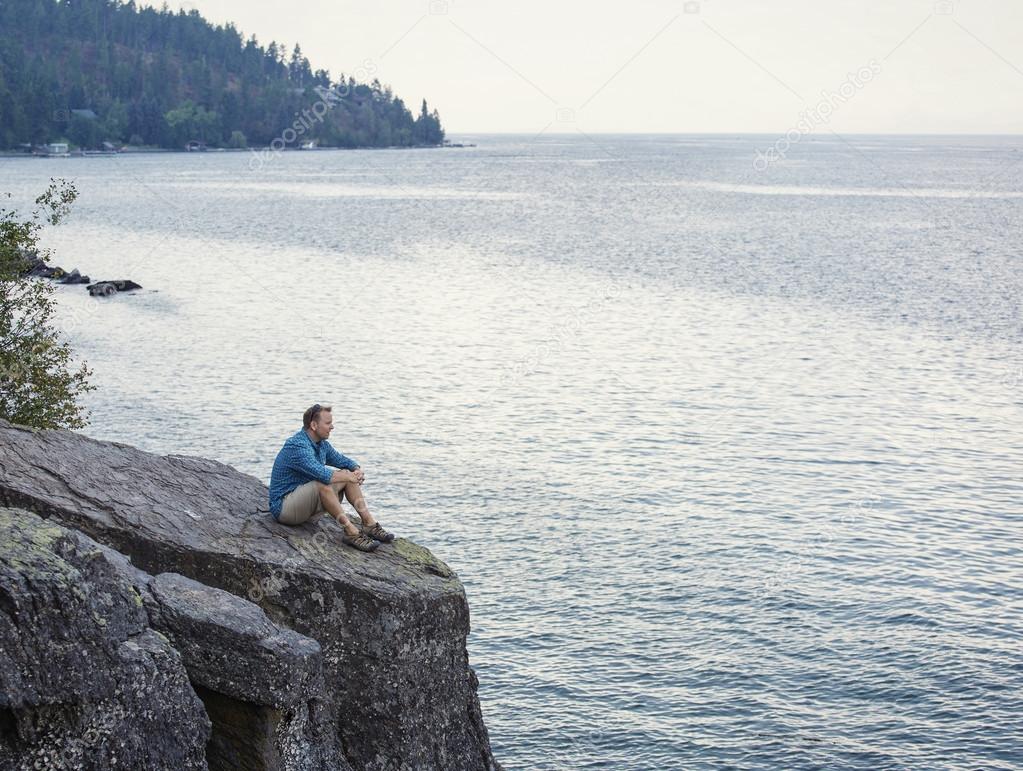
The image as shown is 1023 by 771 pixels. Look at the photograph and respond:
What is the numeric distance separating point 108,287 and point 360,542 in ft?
243

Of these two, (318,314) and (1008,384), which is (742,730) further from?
(318,314)

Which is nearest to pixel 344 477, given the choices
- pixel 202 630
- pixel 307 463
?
pixel 307 463

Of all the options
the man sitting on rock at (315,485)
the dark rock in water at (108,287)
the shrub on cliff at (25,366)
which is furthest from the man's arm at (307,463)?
the dark rock in water at (108,287)

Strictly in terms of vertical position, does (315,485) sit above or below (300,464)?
below

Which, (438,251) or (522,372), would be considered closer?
(522,372)

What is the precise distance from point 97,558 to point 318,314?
68.4 meters

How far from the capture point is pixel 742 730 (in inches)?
1093

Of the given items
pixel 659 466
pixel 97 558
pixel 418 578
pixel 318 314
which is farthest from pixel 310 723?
pixel 318 314

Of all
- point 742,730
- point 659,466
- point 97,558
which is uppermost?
point 97,558

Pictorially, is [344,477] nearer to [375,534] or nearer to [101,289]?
[375,534]

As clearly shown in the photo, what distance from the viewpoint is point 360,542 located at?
66.1 feet

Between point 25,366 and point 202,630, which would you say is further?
point 25,366

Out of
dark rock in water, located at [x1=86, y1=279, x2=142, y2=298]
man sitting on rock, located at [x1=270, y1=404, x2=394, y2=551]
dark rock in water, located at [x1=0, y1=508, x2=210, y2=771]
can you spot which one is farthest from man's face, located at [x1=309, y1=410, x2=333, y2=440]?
dark rock in water, located at [x1=86, y1=279, x2=142, y2=298]

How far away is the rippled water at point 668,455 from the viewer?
1146 inches
